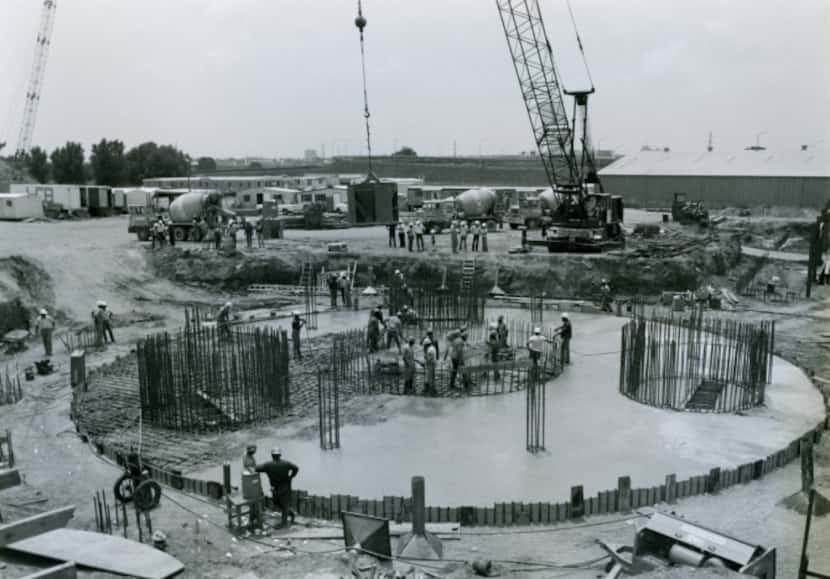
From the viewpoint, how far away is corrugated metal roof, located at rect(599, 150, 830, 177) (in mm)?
58406

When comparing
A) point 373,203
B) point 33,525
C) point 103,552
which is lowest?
point 103,552

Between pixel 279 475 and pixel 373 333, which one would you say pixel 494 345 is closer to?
pixel 373 333

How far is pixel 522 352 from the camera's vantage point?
2152cm

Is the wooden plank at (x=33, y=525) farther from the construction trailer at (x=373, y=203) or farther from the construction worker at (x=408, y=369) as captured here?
the construction trailer at (x=373, y=203)

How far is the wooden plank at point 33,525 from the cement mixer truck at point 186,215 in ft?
107

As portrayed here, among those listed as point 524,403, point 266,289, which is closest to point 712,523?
point 524,403

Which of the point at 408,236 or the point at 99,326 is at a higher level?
the point at 408,236

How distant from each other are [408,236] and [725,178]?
3555cm

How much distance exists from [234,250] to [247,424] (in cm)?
2097

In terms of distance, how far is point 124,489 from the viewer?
11.7m

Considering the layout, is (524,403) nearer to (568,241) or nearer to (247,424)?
(247,424)

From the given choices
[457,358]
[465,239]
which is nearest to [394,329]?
[457,358]

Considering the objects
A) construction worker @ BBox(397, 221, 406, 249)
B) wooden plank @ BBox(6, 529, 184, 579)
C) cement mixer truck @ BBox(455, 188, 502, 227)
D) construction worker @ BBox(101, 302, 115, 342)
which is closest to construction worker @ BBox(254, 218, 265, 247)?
construction worker @ BBox(397, 221, 406, 249)

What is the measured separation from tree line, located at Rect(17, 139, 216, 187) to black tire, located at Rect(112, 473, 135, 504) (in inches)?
2664
